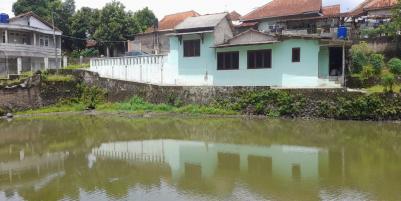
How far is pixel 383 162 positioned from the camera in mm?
12555

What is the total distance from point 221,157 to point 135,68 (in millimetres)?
16825

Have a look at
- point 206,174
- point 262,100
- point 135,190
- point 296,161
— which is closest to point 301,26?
point 262,100

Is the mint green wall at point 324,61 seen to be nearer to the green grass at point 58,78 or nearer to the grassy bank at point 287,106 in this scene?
the grassy bank at point 287,106

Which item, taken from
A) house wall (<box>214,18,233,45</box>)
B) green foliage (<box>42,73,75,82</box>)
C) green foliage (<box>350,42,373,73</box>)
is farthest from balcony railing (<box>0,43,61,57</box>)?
green foliage (<box>350,42,373,73</box>)

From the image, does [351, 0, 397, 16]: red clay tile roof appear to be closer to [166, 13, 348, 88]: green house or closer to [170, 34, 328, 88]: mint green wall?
[166, 13, 348, 88]: green house

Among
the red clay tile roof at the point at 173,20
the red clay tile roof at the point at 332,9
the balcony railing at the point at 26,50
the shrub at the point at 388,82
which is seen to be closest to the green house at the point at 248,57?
the shrub at the point at 388,82

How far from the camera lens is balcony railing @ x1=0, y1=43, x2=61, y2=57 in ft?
113

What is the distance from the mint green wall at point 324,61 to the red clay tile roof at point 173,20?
16787 millimetres

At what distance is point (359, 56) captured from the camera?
78.7 feet

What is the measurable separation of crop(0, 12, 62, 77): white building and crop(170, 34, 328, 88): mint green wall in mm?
15100

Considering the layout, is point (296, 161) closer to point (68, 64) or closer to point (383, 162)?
point (383, 162)

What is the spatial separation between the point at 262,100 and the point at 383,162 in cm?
1110

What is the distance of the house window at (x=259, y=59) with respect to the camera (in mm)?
24816

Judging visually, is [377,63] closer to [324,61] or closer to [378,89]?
[378,89]
